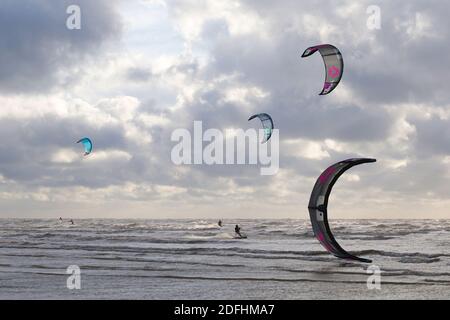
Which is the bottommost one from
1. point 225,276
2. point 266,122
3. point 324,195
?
point 225,276

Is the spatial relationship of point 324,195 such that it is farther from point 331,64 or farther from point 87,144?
point 87,144

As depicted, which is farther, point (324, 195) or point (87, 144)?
point (87, 144)

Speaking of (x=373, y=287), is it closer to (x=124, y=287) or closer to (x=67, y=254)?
(x=124, y=287)

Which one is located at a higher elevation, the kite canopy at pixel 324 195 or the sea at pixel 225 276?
the kite canopy at pixel 324 195

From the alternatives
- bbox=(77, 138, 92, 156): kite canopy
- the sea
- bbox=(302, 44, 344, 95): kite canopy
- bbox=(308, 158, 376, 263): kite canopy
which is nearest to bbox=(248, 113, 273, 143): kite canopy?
the sea

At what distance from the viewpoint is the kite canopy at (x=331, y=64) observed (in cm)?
1614

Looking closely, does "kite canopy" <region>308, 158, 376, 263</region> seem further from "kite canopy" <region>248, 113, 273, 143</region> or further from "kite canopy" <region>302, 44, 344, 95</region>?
"kite canopy" <region>248, 113, 273, 143</region>

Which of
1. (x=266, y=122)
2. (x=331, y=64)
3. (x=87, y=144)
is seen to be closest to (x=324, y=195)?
(x=331, y=64)

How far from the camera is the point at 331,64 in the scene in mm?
16469

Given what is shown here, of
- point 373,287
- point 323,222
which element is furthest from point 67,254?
point 373,287

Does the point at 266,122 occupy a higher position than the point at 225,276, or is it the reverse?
the point at 266,122

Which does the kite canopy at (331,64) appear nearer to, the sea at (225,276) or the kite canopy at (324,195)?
the kite canopy at (324,195)

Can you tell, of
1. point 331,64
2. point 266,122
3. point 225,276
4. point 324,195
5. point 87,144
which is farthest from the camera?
point 87,144

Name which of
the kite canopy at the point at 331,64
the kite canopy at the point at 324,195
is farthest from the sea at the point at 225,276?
the kite canopy at the point at 331,64
